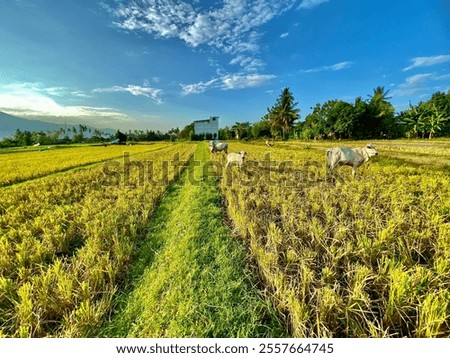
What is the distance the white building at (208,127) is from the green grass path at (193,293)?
256ft

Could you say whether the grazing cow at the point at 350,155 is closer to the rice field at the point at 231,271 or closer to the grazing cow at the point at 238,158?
the rice field at the point at 231,271

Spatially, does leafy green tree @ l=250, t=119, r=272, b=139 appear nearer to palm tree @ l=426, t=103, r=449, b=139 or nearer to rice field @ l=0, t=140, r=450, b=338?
palm tree @ l=426, t=103, r=449, b=139

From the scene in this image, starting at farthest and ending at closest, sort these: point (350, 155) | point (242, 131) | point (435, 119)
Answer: point (242, 131), point (435, 119), point (350, 155)

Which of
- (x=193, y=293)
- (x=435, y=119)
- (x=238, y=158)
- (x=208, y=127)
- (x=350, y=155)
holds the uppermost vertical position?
(x=208, y=127)

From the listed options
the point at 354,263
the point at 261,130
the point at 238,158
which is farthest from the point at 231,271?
the point at 261,130

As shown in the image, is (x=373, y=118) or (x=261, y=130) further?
(x=261, y=130)

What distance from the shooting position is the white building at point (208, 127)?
8106 centimetres

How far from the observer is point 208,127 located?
273 feet

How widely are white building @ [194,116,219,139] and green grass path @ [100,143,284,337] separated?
78.2m

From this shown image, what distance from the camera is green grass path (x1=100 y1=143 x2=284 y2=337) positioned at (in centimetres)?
190

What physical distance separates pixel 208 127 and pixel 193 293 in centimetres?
8410

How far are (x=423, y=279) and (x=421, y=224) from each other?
6.30 ft

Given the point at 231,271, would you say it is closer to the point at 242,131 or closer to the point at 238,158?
the point at 238,158
